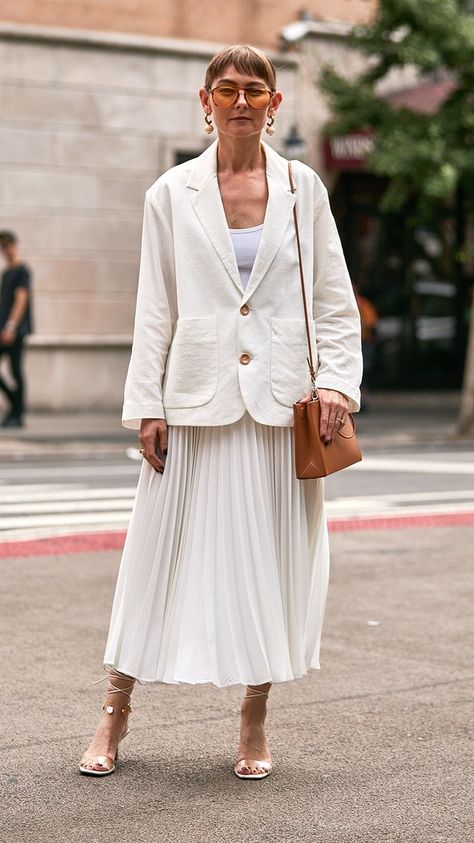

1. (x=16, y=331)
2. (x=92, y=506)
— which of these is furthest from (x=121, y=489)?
(x=16, y=331)

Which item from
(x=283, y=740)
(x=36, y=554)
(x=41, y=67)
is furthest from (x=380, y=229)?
(x=283, y=740)

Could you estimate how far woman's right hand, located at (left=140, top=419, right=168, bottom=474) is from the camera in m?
4.36

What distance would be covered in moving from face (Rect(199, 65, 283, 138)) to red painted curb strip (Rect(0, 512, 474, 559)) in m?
4.39

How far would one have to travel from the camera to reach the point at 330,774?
4402mm

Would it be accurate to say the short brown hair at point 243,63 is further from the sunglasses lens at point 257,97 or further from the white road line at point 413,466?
the white road line at point 413,466

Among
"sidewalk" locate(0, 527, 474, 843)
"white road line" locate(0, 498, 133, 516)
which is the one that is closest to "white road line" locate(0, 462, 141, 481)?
"white road line" locate(0, 498, 133, 516)

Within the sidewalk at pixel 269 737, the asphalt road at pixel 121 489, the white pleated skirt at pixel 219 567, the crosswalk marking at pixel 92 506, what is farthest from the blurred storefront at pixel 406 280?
the white pleated skirt at pixel 219 567

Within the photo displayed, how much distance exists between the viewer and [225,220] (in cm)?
437

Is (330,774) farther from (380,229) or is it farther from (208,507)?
(380,229)

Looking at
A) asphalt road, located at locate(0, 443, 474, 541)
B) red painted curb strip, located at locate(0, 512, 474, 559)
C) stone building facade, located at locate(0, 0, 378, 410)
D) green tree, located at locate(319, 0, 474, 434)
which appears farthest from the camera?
stone building facade, located at locate(0, 0, 378, 410)

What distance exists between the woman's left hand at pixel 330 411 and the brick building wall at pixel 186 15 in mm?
15955

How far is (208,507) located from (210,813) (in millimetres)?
849

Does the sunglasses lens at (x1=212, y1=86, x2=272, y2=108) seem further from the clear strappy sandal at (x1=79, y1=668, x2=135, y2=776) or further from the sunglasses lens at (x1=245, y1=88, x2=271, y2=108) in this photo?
the clear strappy sandal at (x1=79, y1=668, x2=135, y2=776)

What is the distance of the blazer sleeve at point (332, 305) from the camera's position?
4484 millimetres
